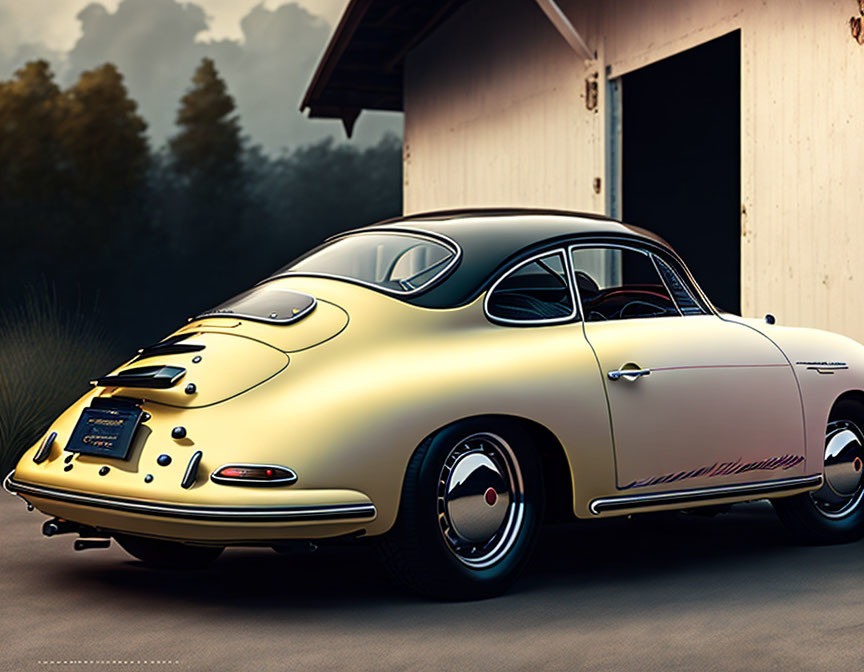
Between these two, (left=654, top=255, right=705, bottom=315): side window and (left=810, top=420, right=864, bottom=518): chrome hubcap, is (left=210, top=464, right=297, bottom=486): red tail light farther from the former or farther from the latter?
(left=810, top=420, right=864, bottom=518): chrome hubcap

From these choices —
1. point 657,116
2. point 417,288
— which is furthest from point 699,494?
point 657,116

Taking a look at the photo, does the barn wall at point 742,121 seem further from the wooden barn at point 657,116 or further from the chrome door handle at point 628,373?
the chrome door handle at point 628,373

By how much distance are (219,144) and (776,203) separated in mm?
49529

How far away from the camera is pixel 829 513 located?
640cm

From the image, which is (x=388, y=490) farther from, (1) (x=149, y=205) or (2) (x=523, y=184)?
(1) (x=149, y=205)

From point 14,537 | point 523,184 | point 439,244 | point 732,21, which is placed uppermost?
point 732,21

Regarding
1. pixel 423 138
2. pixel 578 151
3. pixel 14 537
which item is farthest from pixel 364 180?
pixel 14 537

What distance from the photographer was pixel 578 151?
11.6 m

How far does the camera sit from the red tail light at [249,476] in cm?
462

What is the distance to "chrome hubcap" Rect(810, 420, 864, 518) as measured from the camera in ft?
20.8

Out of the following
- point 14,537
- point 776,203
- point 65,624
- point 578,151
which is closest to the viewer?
point 65,624

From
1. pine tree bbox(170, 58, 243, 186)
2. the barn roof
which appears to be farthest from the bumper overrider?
pine tree bbox(170, 58, 243, 186)

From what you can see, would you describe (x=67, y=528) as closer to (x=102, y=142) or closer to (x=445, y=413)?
(x=445, y=413)

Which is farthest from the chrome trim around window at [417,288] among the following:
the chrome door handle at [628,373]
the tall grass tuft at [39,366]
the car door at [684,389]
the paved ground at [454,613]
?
the tall grass tuft at [39,366]
